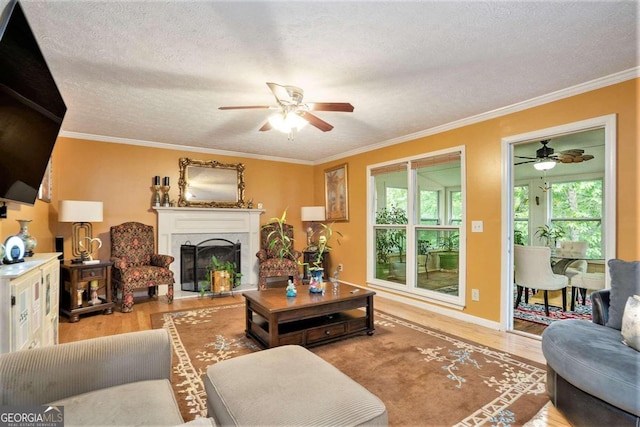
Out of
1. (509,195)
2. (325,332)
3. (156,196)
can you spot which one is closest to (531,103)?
(509,195)

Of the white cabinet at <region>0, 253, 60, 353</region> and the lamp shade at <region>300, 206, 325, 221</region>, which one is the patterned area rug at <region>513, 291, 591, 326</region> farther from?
the white cabinet at <region>0, 253, 60, 353</region>

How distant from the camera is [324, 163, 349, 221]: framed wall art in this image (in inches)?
222

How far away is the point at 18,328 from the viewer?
5.60 feet

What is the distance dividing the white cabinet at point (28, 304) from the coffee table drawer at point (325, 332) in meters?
1.95

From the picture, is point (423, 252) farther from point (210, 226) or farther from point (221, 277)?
point (210, 226)

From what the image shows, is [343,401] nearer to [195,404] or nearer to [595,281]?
[195,404]

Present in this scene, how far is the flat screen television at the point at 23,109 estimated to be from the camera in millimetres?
1452

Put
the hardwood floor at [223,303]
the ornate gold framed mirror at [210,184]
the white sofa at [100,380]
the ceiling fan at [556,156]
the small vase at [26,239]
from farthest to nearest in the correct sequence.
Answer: the ornate gold framed mirror at [210,184] → the ceiling fan at [556,156] → the hardwood floor at [223,303] → the small vase at [26,239] → the white sofa at [100,380]

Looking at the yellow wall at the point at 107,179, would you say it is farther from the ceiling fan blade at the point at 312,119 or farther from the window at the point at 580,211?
the window at the point at 580,211

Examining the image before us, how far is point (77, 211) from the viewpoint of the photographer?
12.4ft

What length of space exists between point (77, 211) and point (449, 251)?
470 cm

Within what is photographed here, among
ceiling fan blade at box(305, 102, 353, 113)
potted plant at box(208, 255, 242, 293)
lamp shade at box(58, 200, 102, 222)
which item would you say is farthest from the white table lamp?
ceiling fan blade at box(305, 102, 353, 113)

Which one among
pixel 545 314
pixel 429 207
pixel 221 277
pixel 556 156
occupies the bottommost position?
pixel 545 314

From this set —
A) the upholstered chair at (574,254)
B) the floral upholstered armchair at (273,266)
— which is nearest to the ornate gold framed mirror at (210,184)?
the floral upholstered armchair at (273,266)
